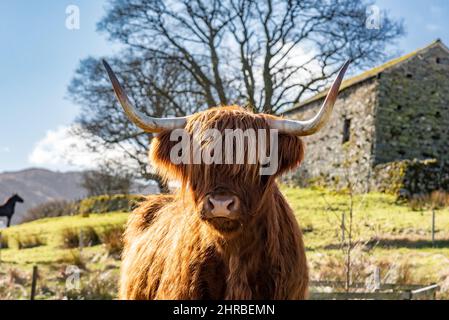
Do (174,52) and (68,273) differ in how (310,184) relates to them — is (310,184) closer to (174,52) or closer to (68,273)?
(174,52)

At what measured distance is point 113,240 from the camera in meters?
12.7

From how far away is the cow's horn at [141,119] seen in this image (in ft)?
9.85

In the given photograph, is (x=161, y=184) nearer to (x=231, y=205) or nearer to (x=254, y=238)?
(x=254, y=238)

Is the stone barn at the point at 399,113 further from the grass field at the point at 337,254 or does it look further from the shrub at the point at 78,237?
the shrub at the point at 78,237

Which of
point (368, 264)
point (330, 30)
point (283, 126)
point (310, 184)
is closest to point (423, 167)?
point (310, 184)

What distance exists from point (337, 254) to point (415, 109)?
12.3 metres

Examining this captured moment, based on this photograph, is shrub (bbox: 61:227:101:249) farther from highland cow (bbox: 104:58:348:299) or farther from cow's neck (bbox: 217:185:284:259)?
cow's neck (bbox: 217:185:284:259)

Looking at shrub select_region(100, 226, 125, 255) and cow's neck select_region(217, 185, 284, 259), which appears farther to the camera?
shrub select_region(100, 226, 125, 255)

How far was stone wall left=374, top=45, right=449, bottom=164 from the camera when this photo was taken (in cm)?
1925

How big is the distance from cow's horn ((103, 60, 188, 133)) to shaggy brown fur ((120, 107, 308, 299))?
0.07 m

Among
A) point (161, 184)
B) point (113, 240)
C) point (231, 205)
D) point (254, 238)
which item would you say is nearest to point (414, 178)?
point (113, 240)

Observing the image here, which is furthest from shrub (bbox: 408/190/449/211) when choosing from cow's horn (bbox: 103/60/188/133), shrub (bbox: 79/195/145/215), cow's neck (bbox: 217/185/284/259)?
cow's horn (bbox: 103/60/188/133)

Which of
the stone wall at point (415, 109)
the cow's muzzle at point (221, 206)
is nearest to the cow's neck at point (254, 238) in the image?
the cow's muzzle at point (221, 206)
